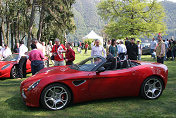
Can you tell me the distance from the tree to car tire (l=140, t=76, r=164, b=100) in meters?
23.5

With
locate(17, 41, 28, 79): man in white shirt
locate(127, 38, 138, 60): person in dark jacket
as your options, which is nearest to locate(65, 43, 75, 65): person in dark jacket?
locate(17, 41, 28, 79): man in white shirt

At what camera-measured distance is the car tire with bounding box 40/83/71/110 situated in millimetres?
4629

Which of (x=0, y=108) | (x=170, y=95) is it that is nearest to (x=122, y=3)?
(x=170, y=95)

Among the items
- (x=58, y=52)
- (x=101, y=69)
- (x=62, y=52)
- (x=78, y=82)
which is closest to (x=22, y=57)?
(x=58, y=52)

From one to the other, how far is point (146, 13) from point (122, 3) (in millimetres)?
3838

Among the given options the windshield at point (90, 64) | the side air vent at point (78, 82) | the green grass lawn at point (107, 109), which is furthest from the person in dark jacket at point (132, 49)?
the side air vent at point (78, 82)

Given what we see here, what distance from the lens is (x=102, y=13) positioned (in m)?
32.5

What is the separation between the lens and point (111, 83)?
16.5 ft

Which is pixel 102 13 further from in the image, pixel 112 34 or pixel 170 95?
pixel 170 95

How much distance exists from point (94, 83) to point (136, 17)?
26.2 metres

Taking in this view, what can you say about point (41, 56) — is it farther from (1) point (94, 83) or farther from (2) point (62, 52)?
(1) point (94, 83)

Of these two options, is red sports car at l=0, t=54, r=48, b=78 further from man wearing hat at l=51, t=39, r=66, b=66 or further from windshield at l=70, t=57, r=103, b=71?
windshield at l=70, t=57, r=103, b=71

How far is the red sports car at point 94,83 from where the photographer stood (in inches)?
183

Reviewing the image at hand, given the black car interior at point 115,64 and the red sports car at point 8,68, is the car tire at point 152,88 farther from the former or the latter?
the red sports car at point 8,68
